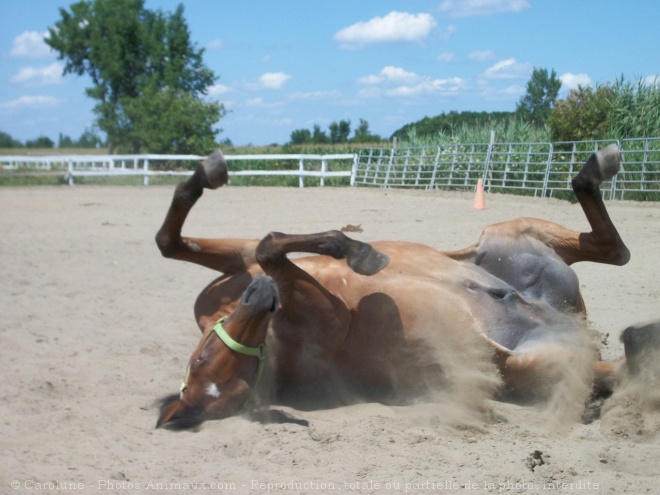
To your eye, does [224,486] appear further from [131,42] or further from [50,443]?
[131,42]

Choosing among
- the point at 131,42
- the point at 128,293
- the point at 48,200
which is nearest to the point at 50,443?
the point at 128,293

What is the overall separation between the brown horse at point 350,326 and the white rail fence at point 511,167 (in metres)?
12.6

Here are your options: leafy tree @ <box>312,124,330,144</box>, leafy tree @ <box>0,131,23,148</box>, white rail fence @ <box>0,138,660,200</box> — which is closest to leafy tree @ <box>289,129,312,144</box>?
leafy tree @ <box>312,124,330,144</box>

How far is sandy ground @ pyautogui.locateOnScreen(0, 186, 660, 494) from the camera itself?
3146 mm

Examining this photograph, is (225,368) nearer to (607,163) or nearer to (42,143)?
(607,163)

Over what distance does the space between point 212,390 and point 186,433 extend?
243 millimetres

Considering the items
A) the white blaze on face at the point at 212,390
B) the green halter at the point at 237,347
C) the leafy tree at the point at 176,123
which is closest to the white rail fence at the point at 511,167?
the green halter at the point at 237,347

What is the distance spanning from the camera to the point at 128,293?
24.3 ft

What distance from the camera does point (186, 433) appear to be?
12.3 feet

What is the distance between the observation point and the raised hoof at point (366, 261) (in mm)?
4086

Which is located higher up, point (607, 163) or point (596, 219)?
point (607, 163)

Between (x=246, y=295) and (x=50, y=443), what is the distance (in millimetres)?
1170

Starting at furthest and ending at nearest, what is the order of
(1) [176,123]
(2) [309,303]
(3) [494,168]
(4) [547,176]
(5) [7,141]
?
(5) [7,141], (1) [176,123], (3) [494,168], (4) [547,176], (2) [309,303]

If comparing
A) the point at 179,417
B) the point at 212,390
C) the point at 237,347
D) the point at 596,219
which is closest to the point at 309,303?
the point at 237,347
